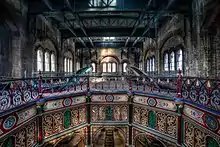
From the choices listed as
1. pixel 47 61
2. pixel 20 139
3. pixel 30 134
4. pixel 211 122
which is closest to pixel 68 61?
pixel 47 61

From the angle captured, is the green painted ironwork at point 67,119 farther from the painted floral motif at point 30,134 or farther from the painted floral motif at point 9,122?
the painted floral motif at point 9,122

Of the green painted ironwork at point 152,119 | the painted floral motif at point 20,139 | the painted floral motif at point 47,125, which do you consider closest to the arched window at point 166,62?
the green painted ironwork at point 152,119

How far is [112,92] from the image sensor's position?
7242 millimetres

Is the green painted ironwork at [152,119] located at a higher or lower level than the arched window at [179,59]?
lower

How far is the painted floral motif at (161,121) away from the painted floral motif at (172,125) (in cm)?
20

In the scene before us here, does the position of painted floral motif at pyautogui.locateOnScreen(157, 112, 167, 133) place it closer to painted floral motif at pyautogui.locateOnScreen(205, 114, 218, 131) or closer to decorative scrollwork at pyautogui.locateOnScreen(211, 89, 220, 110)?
painted floral motif at pyautogui.locateOnScreen(205, 114, 218, 131)

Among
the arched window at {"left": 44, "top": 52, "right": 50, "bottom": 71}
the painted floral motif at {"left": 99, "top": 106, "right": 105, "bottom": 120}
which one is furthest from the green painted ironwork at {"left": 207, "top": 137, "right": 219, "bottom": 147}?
the arched window at {"left": 44, "top": 52, "right": 50, "bottom": 71}

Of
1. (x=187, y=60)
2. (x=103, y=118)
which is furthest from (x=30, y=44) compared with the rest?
(x=187, y=60)

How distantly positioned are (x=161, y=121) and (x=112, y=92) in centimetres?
282

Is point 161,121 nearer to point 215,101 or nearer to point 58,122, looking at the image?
point 215,101

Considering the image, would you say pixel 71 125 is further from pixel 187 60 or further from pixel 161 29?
pixel 161 29

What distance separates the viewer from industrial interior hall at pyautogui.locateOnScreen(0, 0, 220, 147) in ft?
14.0

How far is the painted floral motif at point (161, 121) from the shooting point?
234 inches

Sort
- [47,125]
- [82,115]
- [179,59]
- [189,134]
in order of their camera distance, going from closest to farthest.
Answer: [189,134], [47,125], [82,115], [179,59]
